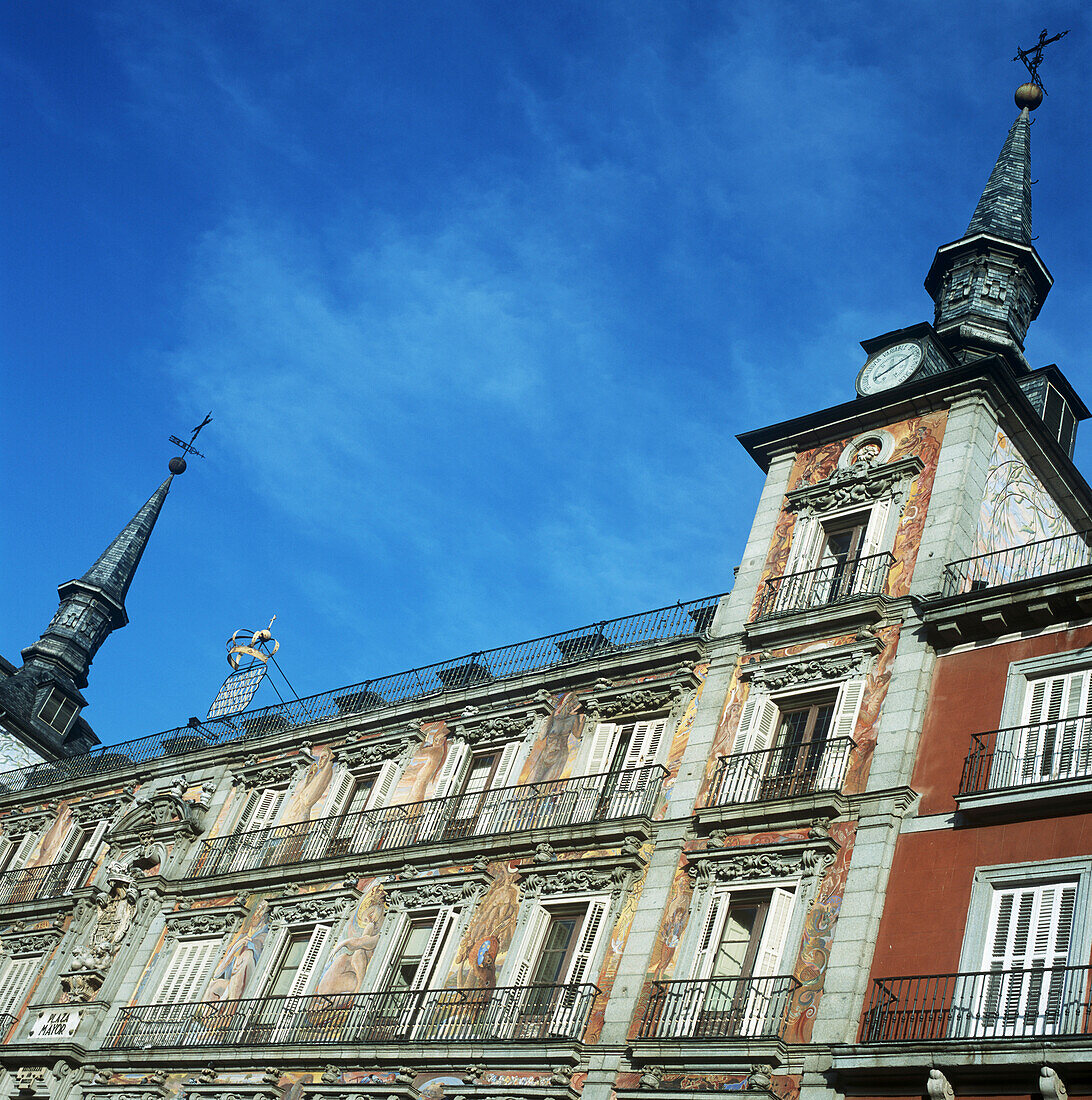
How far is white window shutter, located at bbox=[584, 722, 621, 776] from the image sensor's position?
108ft

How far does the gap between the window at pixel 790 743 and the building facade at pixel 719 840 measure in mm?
79

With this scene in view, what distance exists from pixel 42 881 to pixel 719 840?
27.2 meters

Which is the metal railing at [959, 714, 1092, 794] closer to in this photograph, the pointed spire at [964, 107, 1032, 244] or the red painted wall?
the red painted wall

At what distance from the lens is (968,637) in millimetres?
27453

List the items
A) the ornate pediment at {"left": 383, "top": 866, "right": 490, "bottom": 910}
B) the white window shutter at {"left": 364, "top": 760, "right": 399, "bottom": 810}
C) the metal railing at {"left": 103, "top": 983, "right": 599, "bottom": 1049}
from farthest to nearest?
the white window shutter at {"left": 364, "top": 760, "right": 399, "bottom": 810}, the ornate pediment at {"left": 383, "top": 866, "right": 490, "bottom": 910}, the metal railing at {"left": 103, "top": 983, "right": 599, "bottom": 1049}

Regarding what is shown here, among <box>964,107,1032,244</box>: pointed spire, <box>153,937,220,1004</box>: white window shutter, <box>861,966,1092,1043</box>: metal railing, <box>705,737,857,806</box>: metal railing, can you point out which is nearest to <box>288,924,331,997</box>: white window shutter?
<box>153,937,220,1004</box>: white window shutter

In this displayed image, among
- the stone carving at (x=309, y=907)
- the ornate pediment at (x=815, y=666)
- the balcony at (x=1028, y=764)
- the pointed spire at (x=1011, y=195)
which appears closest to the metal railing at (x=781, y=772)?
the ornate pediment at (x=815, y=666)

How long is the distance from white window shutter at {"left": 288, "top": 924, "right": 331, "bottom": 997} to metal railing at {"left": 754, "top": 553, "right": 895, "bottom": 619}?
1334 cm

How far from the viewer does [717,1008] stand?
25281 millimetres

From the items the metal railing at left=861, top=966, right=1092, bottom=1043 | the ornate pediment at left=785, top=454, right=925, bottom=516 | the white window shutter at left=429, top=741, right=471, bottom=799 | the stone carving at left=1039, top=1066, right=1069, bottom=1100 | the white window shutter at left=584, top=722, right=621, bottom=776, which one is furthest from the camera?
the white window shutter at left=429, top=741, right=471, bottom=799

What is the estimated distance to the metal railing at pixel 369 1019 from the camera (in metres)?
28.0

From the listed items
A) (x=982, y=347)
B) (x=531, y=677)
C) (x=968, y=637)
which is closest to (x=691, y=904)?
(x=968, y=637)

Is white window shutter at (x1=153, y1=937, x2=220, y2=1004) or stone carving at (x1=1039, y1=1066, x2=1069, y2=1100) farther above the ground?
white window shutter at (x1=153, y1=937, x2=220, y2=1004)

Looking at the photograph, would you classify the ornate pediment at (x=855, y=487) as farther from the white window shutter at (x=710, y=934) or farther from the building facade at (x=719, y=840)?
the white window shutter at (x=710, y=934)
